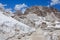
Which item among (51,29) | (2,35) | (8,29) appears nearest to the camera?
(2,35)

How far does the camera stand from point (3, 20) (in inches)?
131

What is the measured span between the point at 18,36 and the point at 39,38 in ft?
1.16

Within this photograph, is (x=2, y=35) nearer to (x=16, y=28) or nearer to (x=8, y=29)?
(x=8, y=29)

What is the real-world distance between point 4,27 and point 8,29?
3.1 inches

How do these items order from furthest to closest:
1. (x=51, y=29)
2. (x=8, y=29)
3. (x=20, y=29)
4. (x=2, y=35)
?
(x=51, y=29) < (x=20, y=29) < (x=8, y=29) < (x=2, y=35)

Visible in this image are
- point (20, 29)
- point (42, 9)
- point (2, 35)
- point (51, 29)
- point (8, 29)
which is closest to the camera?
point (2, 35)

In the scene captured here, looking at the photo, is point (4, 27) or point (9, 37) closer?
point (9, 37)

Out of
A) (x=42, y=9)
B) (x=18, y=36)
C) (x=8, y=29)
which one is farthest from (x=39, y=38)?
(x=42, y=9)

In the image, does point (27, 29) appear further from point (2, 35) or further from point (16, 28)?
point (2, 35)

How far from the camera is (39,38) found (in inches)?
116

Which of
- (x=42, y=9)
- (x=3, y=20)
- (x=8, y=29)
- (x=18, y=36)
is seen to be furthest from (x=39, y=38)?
(x=42, y=9)

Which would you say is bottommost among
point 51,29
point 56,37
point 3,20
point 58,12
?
point 56,37

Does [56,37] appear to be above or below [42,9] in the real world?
below

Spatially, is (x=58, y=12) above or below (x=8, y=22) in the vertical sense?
above
